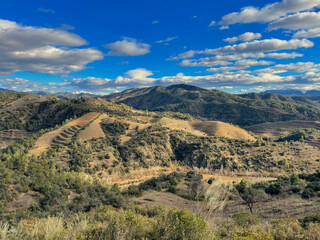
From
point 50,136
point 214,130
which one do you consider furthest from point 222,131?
point 50,136

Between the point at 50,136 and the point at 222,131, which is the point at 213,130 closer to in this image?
the point at 222,131

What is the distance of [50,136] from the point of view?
208 feet

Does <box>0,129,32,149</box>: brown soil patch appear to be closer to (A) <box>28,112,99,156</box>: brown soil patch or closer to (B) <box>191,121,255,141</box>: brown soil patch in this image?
(A) <box>28,112,99,156</box>: brown soil patch

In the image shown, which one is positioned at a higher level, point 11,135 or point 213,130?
point 11,135

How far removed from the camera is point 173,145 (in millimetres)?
65688

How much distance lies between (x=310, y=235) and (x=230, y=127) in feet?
296

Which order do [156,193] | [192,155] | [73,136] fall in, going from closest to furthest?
[156,193] → [192,155] → [73,136]

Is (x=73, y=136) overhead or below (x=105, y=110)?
below

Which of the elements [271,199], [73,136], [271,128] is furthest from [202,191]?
[271,128]

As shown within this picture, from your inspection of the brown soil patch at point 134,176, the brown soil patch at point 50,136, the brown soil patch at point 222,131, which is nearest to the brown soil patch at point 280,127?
the brown soil patch at point 222,131

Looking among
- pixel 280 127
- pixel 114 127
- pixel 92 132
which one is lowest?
pixel 280 127

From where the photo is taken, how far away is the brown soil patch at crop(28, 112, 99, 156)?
2032 inches

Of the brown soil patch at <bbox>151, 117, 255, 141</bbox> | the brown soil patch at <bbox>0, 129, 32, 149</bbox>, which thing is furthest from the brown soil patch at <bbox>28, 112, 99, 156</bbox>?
the brown soil patch at <bbox>151, 117, 255, 141</bbox>

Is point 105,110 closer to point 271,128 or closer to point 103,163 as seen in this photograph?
point 103,163
